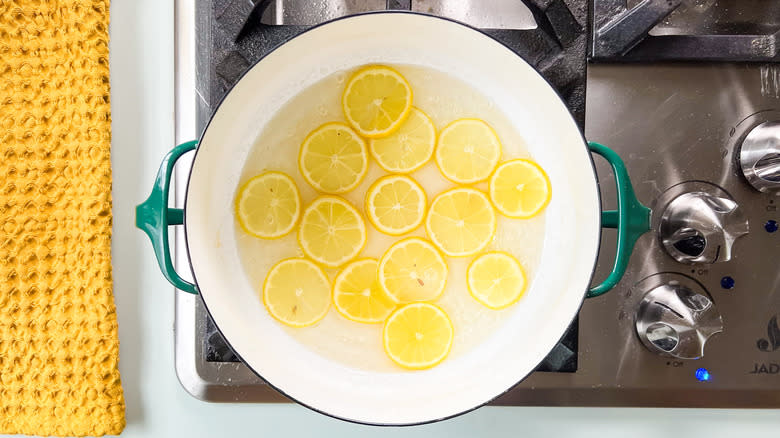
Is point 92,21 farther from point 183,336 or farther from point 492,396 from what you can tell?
point 492,396

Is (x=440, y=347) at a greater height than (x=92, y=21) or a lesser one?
lesser

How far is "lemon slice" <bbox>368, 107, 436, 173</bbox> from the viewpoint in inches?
24.6

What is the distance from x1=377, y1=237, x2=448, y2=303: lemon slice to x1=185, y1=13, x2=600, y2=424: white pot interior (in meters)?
0.09

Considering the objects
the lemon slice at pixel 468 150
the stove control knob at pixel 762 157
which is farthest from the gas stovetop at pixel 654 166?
the lemon slice at pixel 468 150

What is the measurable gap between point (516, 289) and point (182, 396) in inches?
17.1

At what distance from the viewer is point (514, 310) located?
629 millimetres

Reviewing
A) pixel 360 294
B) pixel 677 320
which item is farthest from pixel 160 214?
pixel 677 320

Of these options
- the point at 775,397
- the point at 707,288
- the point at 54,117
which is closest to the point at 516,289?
the point at 707,288

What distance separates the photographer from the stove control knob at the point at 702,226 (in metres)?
0.52

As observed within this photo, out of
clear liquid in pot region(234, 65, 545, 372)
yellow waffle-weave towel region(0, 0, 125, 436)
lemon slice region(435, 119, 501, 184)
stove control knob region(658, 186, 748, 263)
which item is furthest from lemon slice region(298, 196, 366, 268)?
stove control knob region(658, 186, 748, 263)

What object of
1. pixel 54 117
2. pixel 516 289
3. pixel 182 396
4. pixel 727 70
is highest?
pixel 727 70

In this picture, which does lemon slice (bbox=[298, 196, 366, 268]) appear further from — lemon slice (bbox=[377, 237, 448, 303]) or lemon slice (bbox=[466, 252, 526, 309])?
lemon slice (bbox=[466, 252, 526, 309])

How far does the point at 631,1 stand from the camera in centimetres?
58

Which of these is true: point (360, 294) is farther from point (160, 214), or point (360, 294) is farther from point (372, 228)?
point (160, 214)
